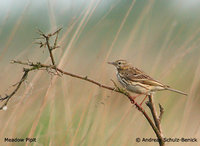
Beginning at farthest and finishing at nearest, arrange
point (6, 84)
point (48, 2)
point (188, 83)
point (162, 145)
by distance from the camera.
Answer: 1. point (188, 83)
2. point (6, 84)
3. point (48, 2)
4. point (162, 145)

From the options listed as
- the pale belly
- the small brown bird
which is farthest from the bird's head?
the pale belly

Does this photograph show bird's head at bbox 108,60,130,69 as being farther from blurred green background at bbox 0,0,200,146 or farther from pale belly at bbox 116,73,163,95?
pale belly at bbox 116,73,163,95

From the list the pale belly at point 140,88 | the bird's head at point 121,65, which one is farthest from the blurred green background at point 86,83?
the pale belly at point 140,88

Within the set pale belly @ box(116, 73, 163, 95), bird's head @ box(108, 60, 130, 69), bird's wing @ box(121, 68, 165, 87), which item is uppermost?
bird's head @ box(108, 60, 130, 69)

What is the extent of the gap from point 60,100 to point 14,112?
1778 millimetres

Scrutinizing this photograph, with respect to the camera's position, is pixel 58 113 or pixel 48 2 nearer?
pixel 48 2

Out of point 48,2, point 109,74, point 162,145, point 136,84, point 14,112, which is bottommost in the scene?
point 162,145

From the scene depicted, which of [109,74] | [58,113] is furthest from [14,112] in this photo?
[58,113]

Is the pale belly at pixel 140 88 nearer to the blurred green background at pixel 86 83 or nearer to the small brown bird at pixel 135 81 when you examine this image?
the small brown bird at pixel 135 81

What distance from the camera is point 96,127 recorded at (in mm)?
2953

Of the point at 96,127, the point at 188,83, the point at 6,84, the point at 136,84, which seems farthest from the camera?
the point at 188,83

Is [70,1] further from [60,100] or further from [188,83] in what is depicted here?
[188,83]

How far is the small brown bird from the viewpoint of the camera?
2.38 metres

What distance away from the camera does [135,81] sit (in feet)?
8.50
